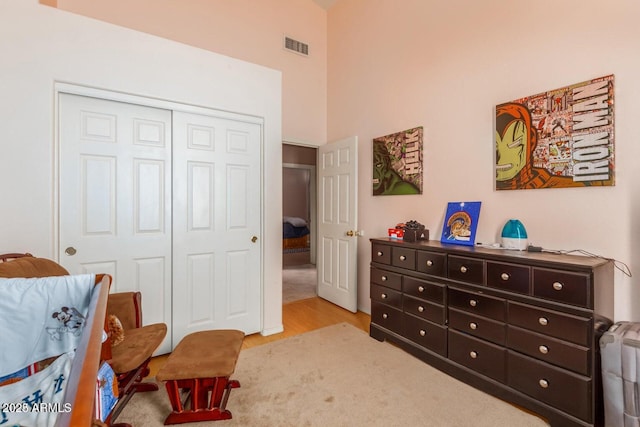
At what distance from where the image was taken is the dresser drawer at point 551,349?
163cm

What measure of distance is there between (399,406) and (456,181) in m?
1.91

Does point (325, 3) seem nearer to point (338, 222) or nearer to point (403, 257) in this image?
point (338, 222)

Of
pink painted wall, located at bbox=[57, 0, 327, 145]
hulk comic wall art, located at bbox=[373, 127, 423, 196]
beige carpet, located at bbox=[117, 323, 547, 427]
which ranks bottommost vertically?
beige carpet, located at bbox=[117, 323, 547, 427]

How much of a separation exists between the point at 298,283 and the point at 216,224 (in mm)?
2604

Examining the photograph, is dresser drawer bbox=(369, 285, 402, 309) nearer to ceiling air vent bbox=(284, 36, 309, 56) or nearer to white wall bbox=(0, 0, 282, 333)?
white wall bbox=(0, 0, 282, 333)

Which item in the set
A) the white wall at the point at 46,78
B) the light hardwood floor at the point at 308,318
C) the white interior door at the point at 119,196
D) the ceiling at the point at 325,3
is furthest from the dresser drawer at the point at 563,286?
the ceiling at the point at 325,3

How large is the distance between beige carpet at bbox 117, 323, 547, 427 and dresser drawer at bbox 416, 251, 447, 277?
2.58 ft

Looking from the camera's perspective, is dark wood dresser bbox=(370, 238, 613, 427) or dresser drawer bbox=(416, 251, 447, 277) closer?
dark wood dresser bbox=(370, 238, 613, 427)

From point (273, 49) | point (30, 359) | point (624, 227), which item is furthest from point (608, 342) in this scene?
point (273, 49)

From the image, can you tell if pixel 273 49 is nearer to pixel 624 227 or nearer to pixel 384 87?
pixel 384 87

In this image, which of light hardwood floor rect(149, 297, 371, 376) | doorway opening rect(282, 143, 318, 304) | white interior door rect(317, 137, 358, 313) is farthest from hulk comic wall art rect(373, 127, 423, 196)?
doorway opening rect(282, 143, 318, 304)

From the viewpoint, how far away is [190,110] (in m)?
2.66

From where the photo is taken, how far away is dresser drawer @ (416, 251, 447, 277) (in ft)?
7.62

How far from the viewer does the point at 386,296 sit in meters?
2.81
